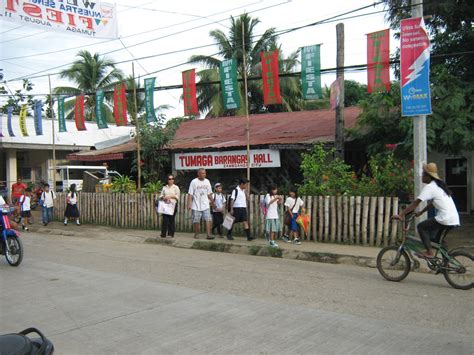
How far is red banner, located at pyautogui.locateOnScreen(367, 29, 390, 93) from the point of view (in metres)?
11.9

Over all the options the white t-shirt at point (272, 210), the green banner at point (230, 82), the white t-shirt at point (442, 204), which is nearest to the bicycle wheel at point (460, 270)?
the white t-shirt at point (442, 204)

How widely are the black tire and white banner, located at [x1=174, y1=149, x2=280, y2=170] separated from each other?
26.4ft

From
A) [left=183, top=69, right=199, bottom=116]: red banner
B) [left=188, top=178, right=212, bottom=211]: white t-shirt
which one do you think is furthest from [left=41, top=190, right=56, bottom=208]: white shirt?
[left=188, top=178, right=212, bottom=211]: white t-shirt

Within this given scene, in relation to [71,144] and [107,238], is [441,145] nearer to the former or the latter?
[107,238]

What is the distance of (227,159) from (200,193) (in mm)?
4013

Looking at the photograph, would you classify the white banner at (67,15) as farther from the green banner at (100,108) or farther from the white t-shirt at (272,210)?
the green banner at (100,108)

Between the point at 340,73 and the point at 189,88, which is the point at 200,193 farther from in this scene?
the point at 340,73

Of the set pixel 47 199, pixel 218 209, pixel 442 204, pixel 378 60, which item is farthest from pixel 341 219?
pixel 47 199

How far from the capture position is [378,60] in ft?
39.5

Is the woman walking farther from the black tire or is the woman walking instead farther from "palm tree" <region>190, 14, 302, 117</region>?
"palm tree" <region>190, 14, 302, 117</region>

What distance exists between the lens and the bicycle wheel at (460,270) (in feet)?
22.6

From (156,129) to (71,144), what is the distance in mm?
9937

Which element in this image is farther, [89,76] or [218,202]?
[89,76]

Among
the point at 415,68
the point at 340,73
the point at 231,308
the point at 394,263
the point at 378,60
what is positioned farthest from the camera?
the point at 340,73
